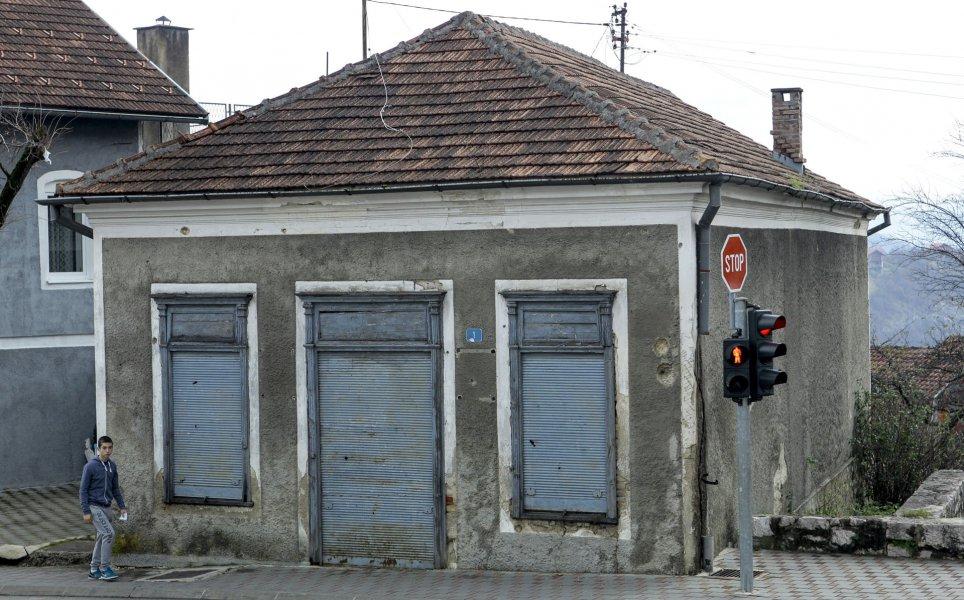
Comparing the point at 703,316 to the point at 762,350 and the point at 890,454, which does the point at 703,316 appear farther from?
the point at 890,454

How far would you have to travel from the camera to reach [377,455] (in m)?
14.2

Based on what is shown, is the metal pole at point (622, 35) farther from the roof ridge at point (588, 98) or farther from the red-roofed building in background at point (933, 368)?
the roof ridge at point (588, 98)

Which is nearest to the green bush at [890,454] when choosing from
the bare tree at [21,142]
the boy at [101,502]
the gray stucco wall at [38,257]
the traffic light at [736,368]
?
the traffic light at [736,368]

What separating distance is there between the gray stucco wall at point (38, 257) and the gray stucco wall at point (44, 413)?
1.46 feet

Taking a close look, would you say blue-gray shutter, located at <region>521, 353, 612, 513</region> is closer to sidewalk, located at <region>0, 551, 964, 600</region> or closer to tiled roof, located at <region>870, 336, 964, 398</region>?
sidewalk, located at <region>0, 551, 964, 600</region>

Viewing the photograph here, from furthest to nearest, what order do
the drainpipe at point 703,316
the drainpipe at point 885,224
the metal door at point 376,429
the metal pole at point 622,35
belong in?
the metal pole at point 622,35 < the drainpipe at point 885,224 < the metal door at point 376,429 < the drainpipe at point 703,316

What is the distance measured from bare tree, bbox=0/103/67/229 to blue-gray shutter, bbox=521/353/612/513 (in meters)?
6.81

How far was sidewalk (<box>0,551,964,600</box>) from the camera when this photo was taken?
40.9 ft

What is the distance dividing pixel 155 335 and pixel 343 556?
3278 millimetres

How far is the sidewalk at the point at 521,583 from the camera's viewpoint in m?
12.5

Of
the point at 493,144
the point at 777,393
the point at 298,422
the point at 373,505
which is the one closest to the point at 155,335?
the point at 298,422

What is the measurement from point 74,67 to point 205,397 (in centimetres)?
989

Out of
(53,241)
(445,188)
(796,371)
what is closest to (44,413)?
(53,241)

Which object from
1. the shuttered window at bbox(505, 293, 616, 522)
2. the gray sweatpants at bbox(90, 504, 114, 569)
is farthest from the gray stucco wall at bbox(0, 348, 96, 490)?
the shuttered window at bbox(505, 293, 616, 522)
